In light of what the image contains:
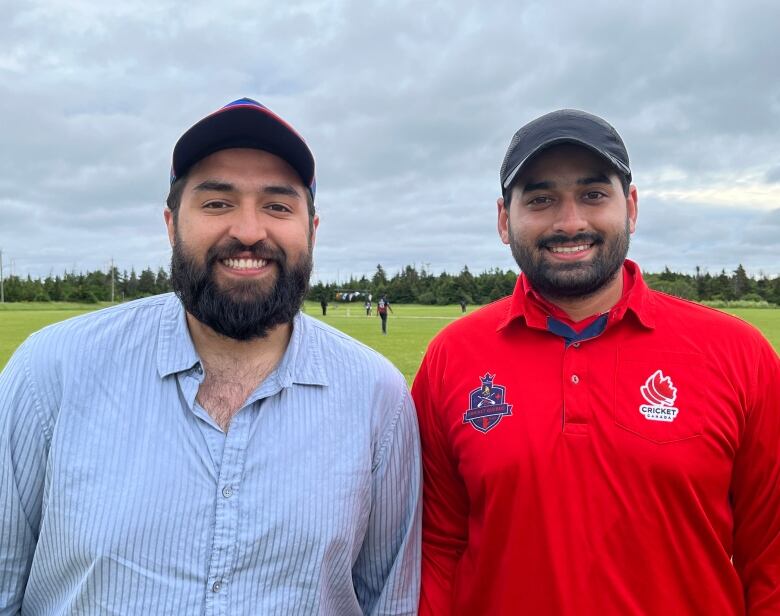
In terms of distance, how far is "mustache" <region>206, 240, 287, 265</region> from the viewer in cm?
253

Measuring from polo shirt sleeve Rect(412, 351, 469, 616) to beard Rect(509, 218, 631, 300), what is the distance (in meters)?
0.67

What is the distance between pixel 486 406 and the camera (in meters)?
2.79

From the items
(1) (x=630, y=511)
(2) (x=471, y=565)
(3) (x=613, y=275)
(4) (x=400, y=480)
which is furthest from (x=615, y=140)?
(2) (x=471, y=565)

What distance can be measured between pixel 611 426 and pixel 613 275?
2.39ft

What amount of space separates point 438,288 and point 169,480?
11142cm

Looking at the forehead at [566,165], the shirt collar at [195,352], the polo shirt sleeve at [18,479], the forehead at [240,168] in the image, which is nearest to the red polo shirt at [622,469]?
the forehead at [566,165]

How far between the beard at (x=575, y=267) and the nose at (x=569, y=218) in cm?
3

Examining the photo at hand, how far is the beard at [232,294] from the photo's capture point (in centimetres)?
252

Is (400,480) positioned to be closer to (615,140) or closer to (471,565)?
(471,565)

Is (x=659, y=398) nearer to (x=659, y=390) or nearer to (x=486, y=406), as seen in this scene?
(x=659, y=390)

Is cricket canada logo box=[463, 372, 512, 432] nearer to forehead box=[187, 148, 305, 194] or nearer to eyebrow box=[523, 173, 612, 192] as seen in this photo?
eyebrow box=[523, 173, 612, 192]

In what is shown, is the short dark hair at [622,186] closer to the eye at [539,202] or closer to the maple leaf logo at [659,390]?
the eye at [539,202]

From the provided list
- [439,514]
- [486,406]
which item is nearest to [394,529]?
[439,514]

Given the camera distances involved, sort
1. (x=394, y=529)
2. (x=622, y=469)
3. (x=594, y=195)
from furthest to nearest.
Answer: (x=594, y=195) → (x=394, y=529) → (x=622, y=469)
